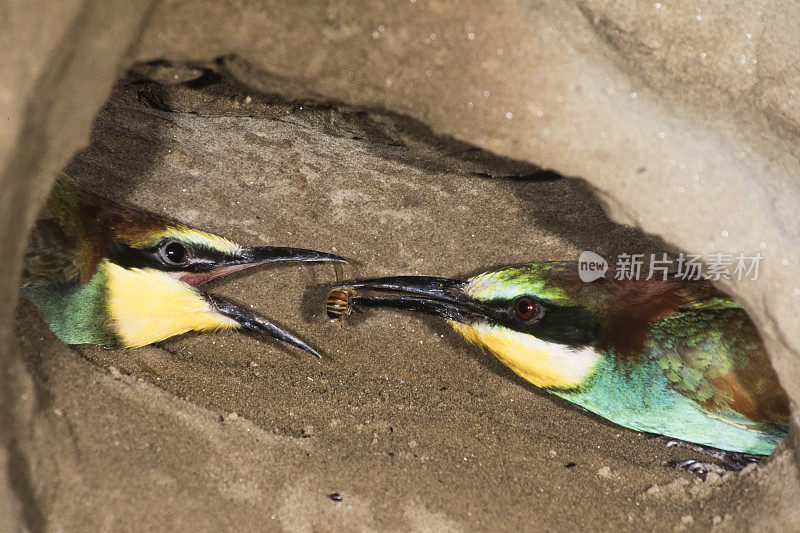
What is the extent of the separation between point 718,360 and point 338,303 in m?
1.71

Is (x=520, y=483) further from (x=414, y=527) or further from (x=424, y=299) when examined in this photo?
(x=424, y=299)

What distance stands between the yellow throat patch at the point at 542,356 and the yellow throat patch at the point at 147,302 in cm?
128

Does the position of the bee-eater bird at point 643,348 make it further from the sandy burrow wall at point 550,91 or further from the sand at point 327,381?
the sandy burrow wall at point 550,91

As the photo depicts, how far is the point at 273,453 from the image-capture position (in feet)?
7.61

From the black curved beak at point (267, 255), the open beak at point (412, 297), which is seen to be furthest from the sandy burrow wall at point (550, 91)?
the black curved beak at point (267, 255)

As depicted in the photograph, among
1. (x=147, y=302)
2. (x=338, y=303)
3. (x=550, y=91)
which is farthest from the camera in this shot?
(x=338, y=303)

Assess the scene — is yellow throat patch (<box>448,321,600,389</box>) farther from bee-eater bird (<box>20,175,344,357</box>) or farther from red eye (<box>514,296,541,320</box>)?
bee-eater bird (<box>20,175,344,357</box>)

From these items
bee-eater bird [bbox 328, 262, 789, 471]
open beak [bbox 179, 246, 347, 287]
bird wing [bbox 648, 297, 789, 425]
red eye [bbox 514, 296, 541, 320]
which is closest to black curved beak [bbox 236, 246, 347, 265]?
open beak [bbox 179, 246, 347, 287]

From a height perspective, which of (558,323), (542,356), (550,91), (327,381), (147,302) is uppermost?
(550,91)

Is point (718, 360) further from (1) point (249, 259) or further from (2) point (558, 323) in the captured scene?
(1) point (249, 259)

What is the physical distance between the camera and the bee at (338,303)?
10.1 feet

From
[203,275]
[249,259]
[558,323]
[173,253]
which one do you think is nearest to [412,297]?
[558,323]

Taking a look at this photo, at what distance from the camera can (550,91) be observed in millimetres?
1697

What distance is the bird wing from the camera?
264 cm
